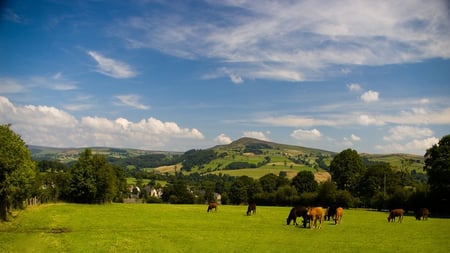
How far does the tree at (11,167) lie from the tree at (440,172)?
59.9m

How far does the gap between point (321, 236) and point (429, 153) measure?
4494cm

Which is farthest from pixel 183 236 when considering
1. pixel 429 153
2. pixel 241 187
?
pixel 241 187

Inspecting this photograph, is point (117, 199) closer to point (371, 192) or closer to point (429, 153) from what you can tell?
point (371, 192)

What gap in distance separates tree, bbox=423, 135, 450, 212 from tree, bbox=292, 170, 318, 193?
3655 cm

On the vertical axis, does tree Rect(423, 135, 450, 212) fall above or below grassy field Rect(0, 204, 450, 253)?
above

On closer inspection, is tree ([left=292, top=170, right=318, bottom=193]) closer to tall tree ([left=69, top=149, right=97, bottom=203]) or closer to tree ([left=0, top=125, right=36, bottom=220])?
tall tree ([left=69, top=149, right=97, bottom=203])

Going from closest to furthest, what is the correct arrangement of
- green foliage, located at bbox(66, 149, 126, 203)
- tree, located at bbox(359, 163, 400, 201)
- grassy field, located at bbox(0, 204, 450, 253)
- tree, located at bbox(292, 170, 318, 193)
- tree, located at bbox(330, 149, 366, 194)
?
grassy field, located at bbox(0, 204, 450, 253) → green foliage, located at bbox(66, 149, 126, 203) → tree, located at bbox(359, 163, 400, 201) → tree, located at bbox(330, 149, 366, 194) → tree, located at bbox(292, 170, 318, 193)

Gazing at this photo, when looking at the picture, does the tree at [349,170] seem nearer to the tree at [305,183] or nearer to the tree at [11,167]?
the tree at [305,183]

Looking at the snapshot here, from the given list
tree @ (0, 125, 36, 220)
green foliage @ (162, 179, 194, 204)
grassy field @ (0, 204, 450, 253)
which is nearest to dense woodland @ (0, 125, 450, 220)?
tree @ (0, 125, 36, 220)

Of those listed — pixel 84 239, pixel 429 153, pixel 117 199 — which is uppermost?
pixel 429 153

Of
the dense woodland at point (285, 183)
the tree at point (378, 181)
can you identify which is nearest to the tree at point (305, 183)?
the dense woodland at point (285, 183)

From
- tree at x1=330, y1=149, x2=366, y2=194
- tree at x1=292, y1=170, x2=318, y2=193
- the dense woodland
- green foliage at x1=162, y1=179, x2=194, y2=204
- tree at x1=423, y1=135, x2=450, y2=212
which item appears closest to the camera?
the dense woodland

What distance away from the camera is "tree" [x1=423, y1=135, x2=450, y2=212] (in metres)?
59.3

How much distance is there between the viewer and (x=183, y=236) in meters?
29.2
